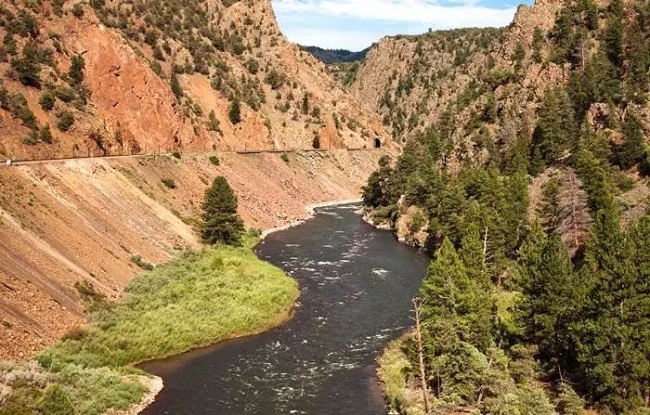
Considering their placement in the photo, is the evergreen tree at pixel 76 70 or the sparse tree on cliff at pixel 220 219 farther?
the evergreen tree at pixel 76 70

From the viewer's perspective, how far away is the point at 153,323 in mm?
49094

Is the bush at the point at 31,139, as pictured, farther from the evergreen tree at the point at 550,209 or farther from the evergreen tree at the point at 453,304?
the evergreen tree at the point at 550,209

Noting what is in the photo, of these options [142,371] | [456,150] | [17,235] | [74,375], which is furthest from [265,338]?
[456,150]

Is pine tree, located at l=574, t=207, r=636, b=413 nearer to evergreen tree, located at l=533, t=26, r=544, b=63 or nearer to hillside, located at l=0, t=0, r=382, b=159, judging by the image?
hillside, located at l=0, t=0, r=382, b=159

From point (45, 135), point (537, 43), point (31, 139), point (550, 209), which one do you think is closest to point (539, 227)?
point (550, 209)

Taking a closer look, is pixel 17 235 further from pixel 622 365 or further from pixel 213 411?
pixel 622 365

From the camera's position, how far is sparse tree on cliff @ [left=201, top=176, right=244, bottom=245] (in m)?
75.3

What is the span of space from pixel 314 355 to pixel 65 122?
187ft

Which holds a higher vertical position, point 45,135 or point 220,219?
point 45,135

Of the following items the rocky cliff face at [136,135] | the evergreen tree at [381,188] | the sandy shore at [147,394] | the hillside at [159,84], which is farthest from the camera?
the evergreen tree at [381,188]

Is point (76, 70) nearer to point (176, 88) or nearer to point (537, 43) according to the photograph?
point (176, 88)

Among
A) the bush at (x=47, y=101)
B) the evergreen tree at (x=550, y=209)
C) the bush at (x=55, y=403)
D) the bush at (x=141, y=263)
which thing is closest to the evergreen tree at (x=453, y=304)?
the bush at (x=55, y=403)

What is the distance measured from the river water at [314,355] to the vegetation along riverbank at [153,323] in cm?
186

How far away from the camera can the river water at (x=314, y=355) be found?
3881cm
